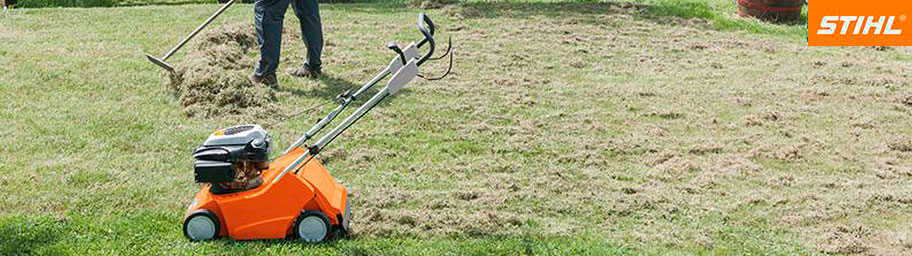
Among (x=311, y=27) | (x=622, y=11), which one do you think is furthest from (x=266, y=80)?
(x=622, y=11)

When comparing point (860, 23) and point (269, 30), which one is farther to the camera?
point (860, 23)

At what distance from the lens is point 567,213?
4523 millimetres

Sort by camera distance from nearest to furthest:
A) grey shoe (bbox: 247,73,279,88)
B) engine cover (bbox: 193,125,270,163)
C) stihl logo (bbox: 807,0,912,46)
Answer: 1. engine cover (bbox: 193,125,270,163)
2. grey shoe (bbox: 247,73,279,88)
3. stihl logo (bbox: 807,0,912,46)

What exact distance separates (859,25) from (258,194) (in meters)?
6.73

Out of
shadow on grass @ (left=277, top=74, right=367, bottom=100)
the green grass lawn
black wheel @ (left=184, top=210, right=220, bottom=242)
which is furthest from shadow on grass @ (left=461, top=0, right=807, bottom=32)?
black wheel @ (left=184, top=210, right=220, bottom=242)

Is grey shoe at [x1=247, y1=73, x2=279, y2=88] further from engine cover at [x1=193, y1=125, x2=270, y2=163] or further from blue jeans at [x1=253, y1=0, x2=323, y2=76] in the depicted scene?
engine cover at [x1=193, y1=125, x2=270, y2=163]

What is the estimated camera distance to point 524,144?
18.1ft

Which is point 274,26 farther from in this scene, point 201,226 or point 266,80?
point 201,226

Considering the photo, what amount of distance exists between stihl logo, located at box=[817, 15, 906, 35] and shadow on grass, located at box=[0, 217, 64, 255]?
22.9 ft

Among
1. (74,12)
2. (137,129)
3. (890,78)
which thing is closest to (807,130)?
(890,78)

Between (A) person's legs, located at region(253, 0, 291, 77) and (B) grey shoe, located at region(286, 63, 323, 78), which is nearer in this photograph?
(A) person's legs, located at region(253, 0, 291, 77)

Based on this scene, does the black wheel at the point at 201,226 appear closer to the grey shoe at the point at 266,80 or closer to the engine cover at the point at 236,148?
the engine cover at the point at 236,148

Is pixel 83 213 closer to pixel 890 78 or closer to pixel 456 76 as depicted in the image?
pixel 456 76

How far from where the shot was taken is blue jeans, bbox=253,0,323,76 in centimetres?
644
